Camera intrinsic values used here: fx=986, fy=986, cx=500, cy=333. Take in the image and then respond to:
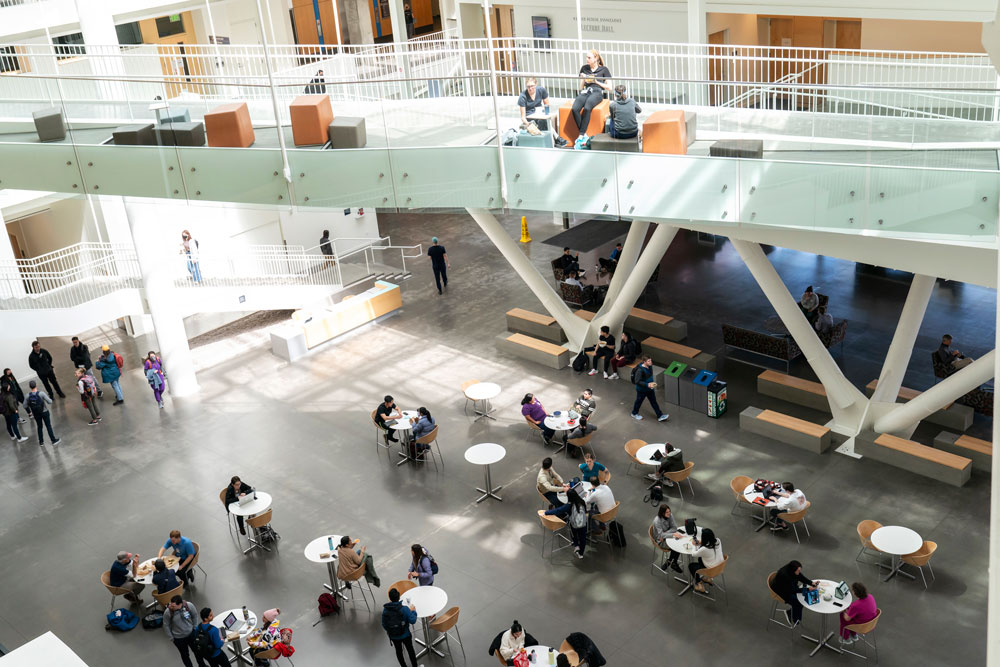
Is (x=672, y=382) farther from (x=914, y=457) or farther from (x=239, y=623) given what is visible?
(x=239, y=623)

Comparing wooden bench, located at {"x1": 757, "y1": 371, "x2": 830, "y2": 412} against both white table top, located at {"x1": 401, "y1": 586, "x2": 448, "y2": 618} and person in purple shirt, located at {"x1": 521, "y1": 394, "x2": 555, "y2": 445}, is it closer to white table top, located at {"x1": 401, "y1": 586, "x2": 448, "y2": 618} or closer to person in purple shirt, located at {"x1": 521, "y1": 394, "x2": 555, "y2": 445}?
person in purple shirt, located at {"x1": 521, "y1": 394, "x2": 555, "y2": 445}

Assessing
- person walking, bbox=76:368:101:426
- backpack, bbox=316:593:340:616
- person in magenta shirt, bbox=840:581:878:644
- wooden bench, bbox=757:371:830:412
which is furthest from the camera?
person walking, bbox=76:368:101:426

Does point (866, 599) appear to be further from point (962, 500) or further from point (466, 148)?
point (466, 148)

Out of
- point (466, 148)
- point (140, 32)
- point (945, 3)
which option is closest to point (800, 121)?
point (466, 148)

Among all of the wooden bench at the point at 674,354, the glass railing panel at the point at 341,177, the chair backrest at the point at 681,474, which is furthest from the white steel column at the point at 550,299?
the chair backrest at the point at 681,474

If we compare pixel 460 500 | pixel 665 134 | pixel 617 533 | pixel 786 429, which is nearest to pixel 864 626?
pixel 617 533

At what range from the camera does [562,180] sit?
14695mm

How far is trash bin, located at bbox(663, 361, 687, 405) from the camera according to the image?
61.6ft

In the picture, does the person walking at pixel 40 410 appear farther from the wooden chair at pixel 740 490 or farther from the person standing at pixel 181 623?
the wooden chair at pixel 740 490

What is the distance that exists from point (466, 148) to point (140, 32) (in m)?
20.2

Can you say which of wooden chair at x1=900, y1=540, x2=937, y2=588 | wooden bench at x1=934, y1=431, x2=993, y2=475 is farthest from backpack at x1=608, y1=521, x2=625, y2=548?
wooden bench at x1=934, y1=431, x2=993, y2=475

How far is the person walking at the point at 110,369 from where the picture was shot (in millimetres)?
20938

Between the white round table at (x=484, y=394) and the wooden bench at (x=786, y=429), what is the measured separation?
4686 mm

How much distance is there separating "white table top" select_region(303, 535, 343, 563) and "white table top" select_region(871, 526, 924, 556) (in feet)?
24.9
